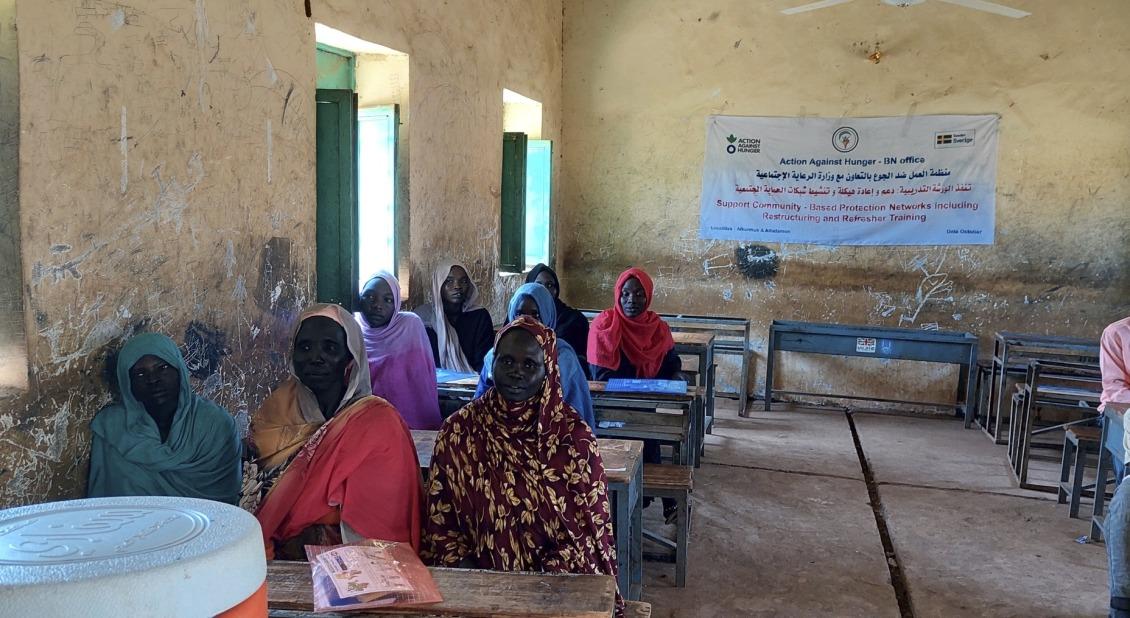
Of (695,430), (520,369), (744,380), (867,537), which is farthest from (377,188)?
(744,380)

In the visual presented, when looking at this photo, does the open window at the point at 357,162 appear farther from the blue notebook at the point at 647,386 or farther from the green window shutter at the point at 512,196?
the green window shutter at the point at 512,196

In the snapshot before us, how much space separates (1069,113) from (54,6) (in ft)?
23.4

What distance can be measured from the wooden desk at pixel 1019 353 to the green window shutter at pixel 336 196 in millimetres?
4899

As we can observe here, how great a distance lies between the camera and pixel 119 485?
2.58 m

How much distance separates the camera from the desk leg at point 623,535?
2867mm

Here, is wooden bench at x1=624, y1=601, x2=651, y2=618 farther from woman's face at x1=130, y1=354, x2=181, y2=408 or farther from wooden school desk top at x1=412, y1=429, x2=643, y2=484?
woman's face at x1=130, y1=354, x2=181, y2=408

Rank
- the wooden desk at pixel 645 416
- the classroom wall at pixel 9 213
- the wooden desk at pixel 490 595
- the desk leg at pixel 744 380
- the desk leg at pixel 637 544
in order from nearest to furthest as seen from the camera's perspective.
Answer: the wooden desk at pixel 490 595 < the classroom wall at pixel 9 213 < the desk leg at pixel 637 544 < the wooden desk at pixel 645 416 < the desk leg at pixel 744 380

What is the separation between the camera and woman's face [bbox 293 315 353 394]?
2.62m

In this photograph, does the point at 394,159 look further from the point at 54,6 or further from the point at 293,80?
the point at 54,6

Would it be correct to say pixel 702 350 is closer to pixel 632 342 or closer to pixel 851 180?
pixel 632 342

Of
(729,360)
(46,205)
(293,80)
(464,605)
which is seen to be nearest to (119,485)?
(46,205)

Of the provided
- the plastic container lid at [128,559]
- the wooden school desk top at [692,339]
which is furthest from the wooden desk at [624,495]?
the wooden school desk top at [692,339]

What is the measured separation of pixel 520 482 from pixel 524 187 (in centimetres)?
452

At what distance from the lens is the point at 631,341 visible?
508cm
